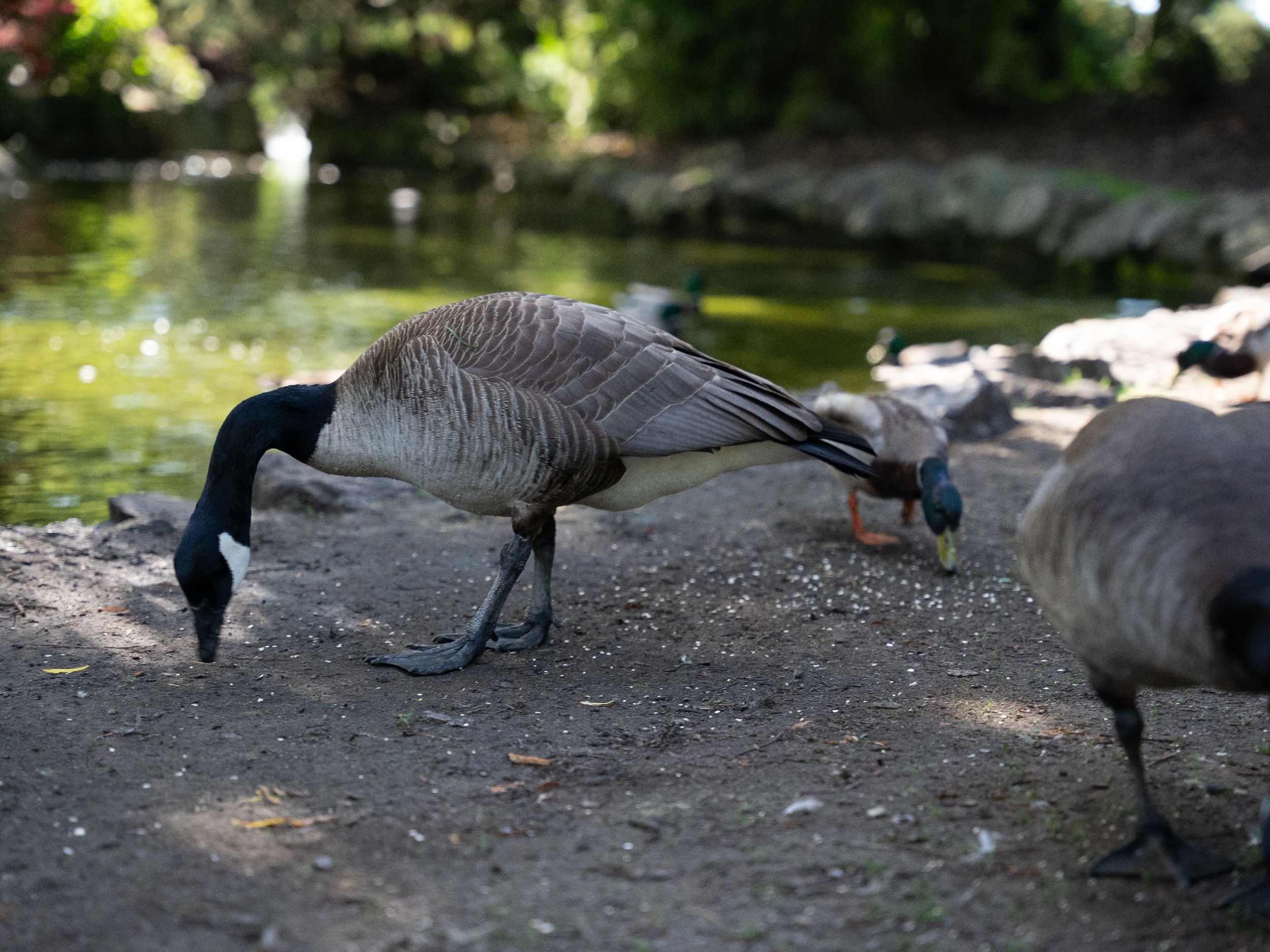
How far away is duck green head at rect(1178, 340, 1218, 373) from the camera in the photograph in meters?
8.68

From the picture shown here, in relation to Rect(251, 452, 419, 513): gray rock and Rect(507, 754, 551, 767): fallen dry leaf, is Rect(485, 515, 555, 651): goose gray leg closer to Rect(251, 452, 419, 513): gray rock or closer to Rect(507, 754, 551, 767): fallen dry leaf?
Rect(507, 754, 551, 767): fallen dry leaf

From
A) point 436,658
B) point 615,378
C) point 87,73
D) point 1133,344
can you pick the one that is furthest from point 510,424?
point 87,73

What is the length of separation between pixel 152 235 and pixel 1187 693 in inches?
697

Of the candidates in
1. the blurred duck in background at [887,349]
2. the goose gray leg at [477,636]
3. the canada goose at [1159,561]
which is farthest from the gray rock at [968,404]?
the canada goose at [1159,561]

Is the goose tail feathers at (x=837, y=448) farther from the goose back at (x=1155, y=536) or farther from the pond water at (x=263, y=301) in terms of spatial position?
the pond water at (x=263, y=301)

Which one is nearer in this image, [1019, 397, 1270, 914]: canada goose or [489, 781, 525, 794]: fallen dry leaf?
[1019, 397, 1270, 914]: canada goose

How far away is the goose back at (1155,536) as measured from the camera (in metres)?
2.70

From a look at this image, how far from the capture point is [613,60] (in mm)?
29547

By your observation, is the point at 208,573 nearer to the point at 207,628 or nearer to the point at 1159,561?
the point at 207,628

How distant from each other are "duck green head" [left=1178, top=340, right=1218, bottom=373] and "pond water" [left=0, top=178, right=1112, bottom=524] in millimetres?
3153

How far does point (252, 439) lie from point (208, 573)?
1.87ft

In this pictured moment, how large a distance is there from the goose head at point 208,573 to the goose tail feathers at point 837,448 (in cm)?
217

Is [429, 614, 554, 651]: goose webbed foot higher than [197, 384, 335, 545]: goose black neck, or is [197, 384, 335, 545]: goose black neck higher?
[197, 384, 335, 545]: goose black neck

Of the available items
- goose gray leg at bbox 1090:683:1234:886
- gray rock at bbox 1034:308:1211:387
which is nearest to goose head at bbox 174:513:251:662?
goose gray leg at bbox 1090:683:1234:886
